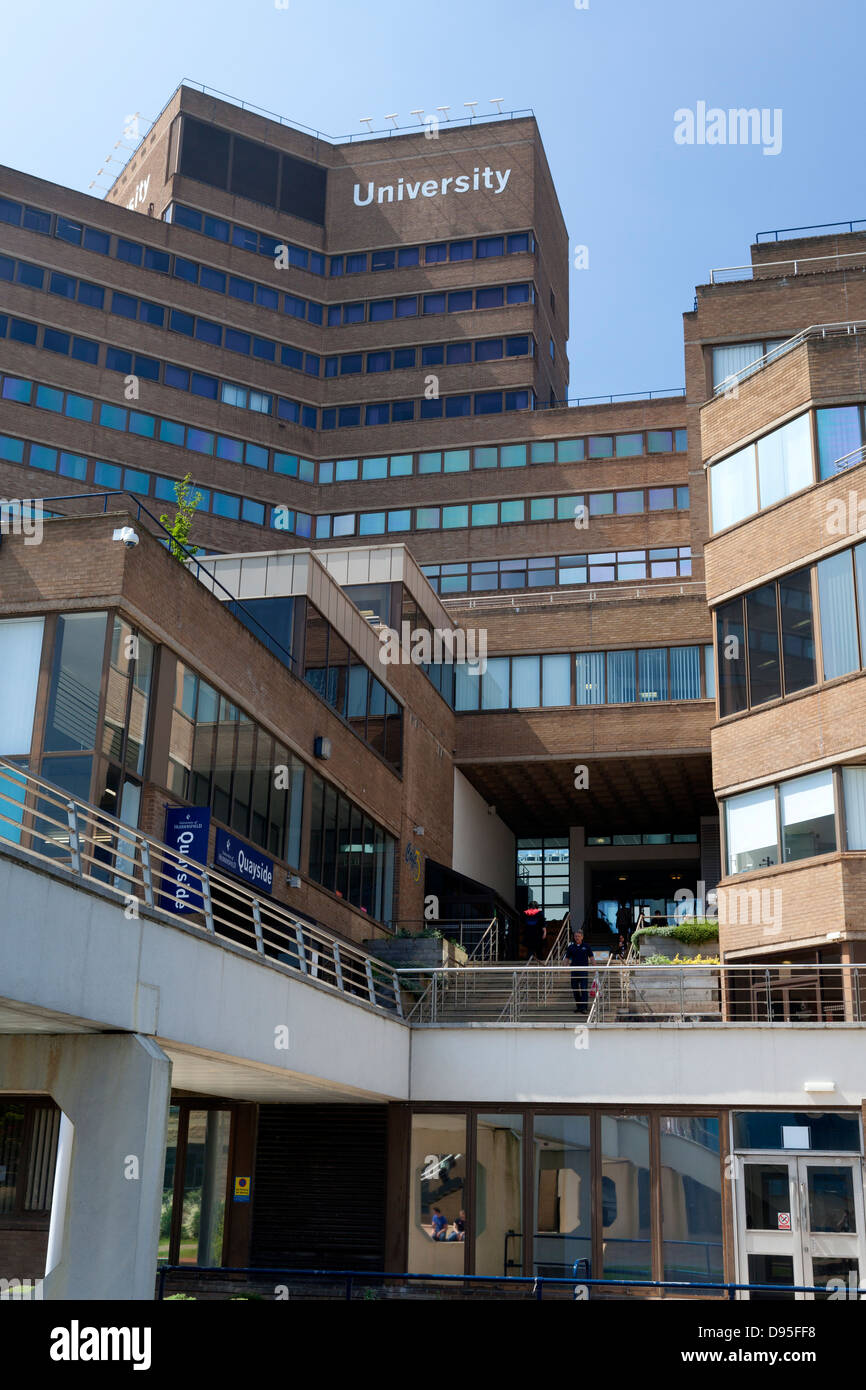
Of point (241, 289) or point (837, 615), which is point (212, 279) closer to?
point (241, 289)

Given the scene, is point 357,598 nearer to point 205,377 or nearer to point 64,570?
point 64,570

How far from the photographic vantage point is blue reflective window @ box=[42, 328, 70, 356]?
160 feet

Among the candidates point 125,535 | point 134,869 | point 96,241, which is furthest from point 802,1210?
point 96,241

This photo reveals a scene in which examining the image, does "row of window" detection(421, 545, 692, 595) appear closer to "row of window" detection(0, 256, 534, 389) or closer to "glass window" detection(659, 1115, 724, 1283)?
"row of window" detection(0, 256, 534, 389)

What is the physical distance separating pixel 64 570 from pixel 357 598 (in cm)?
1283

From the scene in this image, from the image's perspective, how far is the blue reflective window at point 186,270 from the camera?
175 feet

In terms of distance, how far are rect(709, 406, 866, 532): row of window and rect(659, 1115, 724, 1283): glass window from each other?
10906mm

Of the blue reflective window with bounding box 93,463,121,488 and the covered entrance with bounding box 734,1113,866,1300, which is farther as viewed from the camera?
the blue reflective window with bounding box 93,463,121,488

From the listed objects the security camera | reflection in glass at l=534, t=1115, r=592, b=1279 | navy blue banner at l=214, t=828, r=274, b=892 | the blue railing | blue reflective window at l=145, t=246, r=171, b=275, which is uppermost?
blue reflective window at l=145, t=246, r=171, b=275

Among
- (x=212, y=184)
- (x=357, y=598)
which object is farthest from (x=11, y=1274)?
(x=212, y=184)

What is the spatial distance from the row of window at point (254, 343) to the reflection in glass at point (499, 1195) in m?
38.3

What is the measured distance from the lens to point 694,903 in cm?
4044

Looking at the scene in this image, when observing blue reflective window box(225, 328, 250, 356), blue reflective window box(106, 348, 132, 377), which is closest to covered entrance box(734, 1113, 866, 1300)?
blue reflective window box(106, 348, 132, 377)
